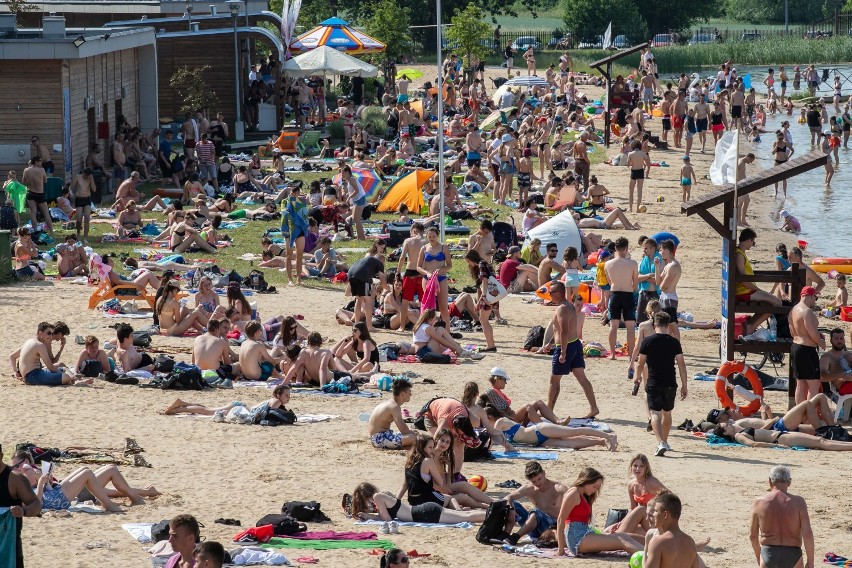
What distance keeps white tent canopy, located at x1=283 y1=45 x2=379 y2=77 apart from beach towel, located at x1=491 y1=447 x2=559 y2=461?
2234 centimetres

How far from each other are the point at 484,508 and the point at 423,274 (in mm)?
6247

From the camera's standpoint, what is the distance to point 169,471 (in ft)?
35.7

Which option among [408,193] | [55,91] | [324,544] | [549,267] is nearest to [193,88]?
[55,91]

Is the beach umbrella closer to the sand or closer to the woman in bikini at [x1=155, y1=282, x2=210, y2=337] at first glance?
the sand

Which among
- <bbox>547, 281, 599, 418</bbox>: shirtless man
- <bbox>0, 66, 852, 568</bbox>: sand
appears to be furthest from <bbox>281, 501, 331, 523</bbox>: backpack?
<bbox>547, 281, 599, 418</bbox>: shirtless man

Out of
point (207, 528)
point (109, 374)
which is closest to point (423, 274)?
point (109, 374)

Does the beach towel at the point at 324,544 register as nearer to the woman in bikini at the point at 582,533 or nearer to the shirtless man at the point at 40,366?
the woman in bikini at the point at 582,533

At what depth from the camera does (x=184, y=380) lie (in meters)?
13.6

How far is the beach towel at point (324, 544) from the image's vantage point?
30.1 ft

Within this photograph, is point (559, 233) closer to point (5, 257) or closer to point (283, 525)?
point (5, 257)

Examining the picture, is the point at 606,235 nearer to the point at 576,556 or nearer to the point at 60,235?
the point at 60,235

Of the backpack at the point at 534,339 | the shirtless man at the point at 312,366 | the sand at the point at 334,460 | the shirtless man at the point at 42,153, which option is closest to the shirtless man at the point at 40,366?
the sand at the point at 334,460

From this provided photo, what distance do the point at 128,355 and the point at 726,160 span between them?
6556 millimetres

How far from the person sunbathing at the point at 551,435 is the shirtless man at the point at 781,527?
12.5ft
